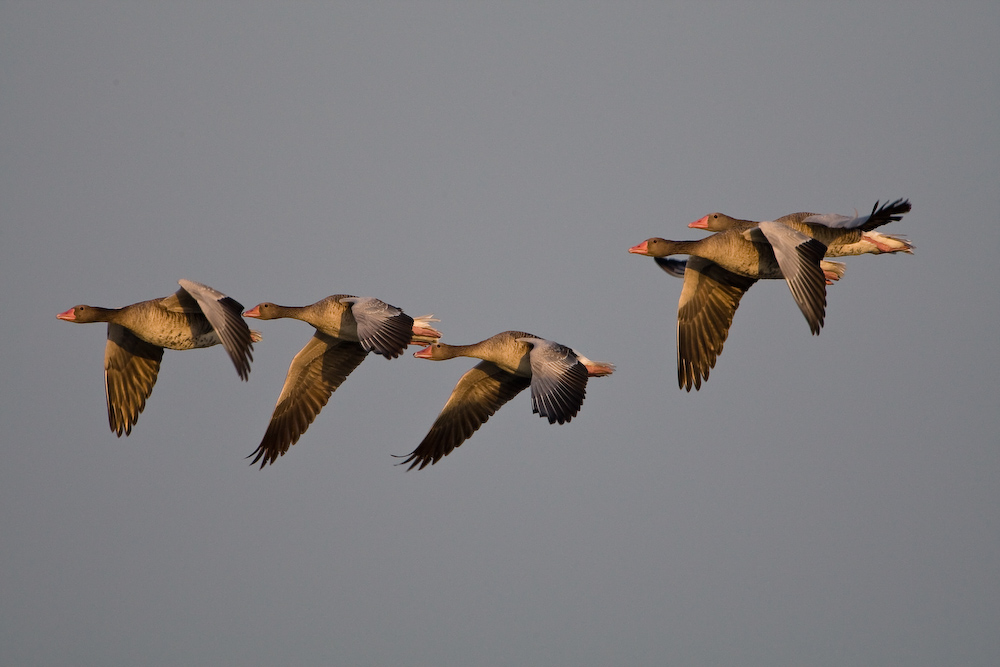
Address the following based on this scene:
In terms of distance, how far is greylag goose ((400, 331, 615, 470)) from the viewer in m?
17.5

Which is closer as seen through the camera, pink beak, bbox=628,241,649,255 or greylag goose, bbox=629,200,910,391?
greylag goose, bbox=629,200,910,391

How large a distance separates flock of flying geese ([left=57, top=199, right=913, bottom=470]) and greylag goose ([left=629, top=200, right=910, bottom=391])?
0.02 metres

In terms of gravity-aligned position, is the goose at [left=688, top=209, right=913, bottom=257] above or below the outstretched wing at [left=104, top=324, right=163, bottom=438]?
above

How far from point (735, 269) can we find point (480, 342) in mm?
4080

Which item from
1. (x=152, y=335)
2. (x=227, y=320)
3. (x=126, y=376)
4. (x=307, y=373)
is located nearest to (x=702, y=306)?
(x=307, y=373)

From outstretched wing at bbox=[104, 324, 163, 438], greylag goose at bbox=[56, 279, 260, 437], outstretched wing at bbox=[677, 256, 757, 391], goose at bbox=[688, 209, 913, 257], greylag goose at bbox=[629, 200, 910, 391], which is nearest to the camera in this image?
greylag goose at bbox=[629, 200, 910, 391]

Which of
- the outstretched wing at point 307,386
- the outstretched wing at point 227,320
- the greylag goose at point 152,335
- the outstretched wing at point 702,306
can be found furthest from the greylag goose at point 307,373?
the outstretched wing at point 702,306

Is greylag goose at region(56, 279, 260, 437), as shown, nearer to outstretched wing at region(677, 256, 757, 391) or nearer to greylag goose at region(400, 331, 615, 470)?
greylag goose at region(400, 331, 615, 470)

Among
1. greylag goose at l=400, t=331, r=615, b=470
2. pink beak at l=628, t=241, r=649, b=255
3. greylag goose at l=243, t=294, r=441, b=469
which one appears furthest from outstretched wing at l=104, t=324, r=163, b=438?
pink beak at l=628, t=241, r=649, b=255

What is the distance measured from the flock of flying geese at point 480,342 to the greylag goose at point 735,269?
0.6 inches

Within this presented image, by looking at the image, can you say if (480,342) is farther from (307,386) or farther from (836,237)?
(836,237)

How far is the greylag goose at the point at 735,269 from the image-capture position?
17109 millimetres

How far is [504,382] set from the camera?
20.4 meters

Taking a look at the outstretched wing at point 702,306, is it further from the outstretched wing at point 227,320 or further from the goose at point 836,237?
the outstretched wing at point 227,320
